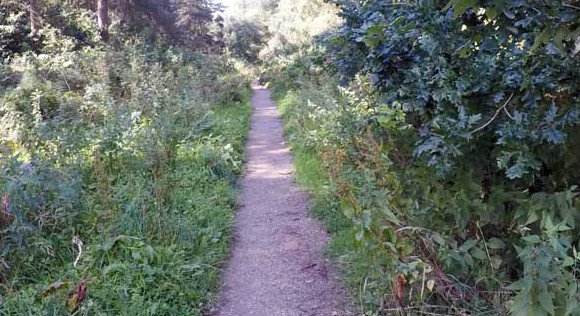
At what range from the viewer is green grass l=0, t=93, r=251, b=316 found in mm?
3537

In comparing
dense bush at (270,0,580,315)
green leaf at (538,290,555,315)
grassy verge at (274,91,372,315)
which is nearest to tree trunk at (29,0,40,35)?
grassy verge at (274,91,372,315)

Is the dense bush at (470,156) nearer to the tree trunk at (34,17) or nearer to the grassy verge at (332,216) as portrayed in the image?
the grassy verge at (332,216)

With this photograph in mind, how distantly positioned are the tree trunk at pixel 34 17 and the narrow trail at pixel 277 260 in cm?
1287

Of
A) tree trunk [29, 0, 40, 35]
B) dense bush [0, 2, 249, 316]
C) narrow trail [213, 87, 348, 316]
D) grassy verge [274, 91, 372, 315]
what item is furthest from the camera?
tree trunk [29, 0, 40, 35]

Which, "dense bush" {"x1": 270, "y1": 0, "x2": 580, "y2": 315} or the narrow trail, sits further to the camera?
the narrow trail

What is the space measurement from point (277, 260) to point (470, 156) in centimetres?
241

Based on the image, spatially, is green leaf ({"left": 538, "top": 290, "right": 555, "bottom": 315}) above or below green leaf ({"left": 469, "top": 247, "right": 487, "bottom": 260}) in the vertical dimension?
above

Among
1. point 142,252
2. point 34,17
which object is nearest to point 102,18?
point 34,17

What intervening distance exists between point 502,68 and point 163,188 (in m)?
3.86

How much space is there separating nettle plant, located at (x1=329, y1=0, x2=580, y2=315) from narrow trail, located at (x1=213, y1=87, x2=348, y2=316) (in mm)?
1254

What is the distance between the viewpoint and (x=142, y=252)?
13.6 feet

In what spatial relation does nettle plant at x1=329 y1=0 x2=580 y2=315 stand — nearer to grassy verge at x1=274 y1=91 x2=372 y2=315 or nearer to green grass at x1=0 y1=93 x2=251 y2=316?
grassy verge at x1=274 y1=91 x2=372 y2=315

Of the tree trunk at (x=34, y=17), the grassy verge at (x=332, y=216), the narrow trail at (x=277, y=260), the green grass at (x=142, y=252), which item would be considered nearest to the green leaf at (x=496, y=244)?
the grassy verge at (x=332, y=216)

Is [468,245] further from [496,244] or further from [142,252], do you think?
[142,252]
